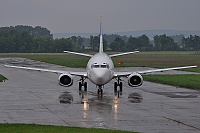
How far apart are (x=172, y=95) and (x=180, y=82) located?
10505 millimetres

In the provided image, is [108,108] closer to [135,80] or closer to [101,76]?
[101,76]

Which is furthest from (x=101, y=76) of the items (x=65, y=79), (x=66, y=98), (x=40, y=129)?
(x=40, y=129)

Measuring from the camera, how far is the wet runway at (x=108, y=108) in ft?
75.8

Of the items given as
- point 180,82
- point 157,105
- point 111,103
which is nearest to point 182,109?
point 157,105

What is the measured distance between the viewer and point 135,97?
3559 centimetres

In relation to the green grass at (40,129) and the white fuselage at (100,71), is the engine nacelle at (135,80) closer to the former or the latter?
the white fuselage at (100,71)

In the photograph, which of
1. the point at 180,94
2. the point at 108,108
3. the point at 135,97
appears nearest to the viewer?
the point at 108,108

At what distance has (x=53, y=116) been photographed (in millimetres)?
25422

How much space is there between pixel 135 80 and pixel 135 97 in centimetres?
327

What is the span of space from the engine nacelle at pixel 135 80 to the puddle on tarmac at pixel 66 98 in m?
4.83

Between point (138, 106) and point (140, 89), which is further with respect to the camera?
point (140, 89)

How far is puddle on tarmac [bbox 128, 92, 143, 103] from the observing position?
33213 mm

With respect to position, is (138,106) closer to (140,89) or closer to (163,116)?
(163,116)

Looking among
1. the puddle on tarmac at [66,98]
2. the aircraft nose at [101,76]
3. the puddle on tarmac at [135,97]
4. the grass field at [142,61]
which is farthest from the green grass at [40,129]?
the grass field at [142,61]
